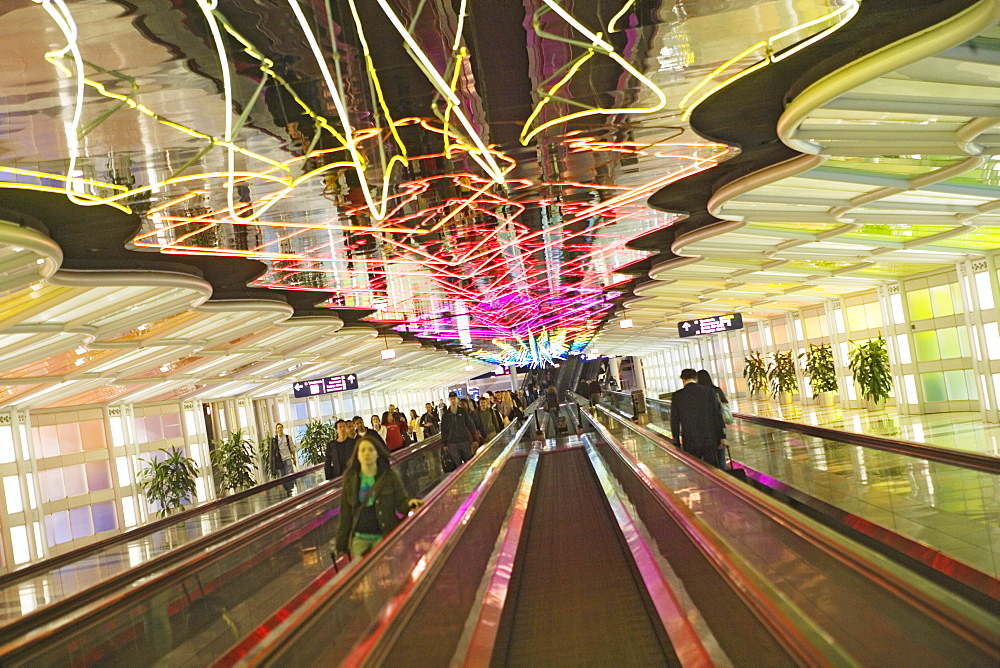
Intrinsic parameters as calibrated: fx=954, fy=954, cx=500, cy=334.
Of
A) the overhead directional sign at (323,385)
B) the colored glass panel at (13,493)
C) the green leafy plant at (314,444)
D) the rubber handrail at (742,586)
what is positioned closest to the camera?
the rubber handrail at (742,586)

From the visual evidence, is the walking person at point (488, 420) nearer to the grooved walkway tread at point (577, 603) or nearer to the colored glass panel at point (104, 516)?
the colored glass panel at point (104, 516)

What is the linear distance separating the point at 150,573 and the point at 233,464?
1677 centimetres

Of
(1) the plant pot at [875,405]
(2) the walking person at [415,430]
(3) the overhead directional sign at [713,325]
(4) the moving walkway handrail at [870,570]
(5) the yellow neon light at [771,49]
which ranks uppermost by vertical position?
(5) the yellow neon light at [771,49]

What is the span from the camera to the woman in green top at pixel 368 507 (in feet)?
25.9

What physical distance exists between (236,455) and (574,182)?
17.5m

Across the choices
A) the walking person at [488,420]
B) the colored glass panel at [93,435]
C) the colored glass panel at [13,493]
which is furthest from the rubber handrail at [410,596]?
the colored glass panel at [93,435]

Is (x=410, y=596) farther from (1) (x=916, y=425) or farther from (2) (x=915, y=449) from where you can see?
(1) (x=916, y=425)

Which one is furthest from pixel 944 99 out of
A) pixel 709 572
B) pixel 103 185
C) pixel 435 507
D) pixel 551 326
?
pixel 551 326

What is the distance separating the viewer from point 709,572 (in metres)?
6.17

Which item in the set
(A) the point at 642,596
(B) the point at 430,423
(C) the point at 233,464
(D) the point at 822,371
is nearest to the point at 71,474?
(C) the point at 233,464

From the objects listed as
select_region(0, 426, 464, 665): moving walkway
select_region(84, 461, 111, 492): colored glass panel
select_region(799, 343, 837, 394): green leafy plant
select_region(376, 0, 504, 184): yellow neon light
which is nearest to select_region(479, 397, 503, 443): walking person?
select_region(0, 426, 464, 665): moving walkway

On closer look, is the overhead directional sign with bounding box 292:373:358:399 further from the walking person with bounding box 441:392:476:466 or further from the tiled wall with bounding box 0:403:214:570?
the walking person with bounding box 441:392:476:466

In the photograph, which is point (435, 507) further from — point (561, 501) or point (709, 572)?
point (561, 501)

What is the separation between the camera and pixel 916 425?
2019 cm
